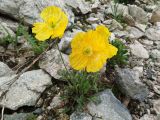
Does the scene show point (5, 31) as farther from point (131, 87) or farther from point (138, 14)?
point (138, 14)

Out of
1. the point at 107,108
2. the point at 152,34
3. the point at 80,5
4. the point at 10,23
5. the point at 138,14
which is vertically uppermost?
the point at 10,23

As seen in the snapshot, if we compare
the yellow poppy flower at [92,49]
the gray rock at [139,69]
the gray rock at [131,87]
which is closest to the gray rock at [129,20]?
the gray rock at [139,69]

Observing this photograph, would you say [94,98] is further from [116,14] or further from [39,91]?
[116,14]

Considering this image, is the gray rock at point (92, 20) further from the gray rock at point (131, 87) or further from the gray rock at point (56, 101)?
the gray rock at point (56, 101)

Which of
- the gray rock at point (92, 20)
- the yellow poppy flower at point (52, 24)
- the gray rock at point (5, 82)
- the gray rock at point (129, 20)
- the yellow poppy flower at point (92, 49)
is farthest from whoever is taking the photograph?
the gray rock at point (129, 20)

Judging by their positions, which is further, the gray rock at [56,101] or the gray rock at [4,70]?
the gray rock at [4,70]

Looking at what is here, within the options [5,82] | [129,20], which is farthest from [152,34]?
[5,82]

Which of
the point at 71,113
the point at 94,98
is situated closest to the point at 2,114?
the point at 71,113
